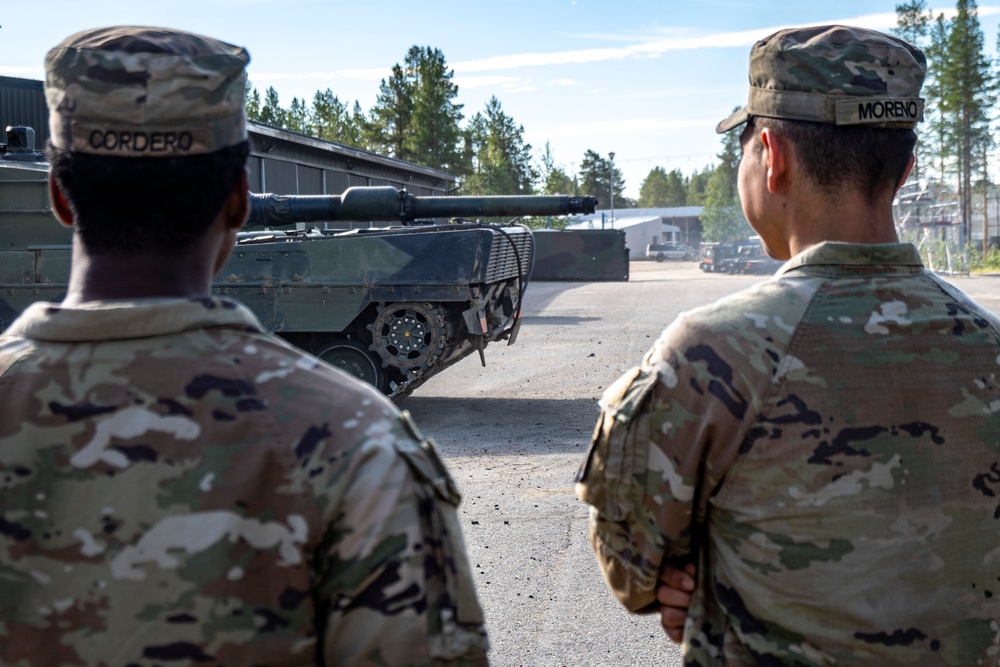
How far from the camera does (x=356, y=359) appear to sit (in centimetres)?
1103

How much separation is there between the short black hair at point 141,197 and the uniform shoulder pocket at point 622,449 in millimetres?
748

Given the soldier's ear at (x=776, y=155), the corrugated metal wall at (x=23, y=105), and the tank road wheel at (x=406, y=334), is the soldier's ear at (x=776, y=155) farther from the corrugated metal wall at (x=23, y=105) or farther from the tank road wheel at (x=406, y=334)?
the corrugated metal wall at (x=23, y=105)

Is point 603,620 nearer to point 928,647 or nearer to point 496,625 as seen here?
point 496,625

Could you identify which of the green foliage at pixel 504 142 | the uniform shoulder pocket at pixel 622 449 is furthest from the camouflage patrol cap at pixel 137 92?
the green foliage at pixel 504 142

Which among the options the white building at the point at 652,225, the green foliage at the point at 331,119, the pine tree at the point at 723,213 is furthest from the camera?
the white building at the point at 652,225

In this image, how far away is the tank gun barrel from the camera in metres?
11.3

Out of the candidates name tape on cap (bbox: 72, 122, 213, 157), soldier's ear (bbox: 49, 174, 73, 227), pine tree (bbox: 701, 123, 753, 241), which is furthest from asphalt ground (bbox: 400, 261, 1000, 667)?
pine tree (bbox: 701, 123, 753, 241)

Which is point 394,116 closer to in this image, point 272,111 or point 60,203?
point 272,111

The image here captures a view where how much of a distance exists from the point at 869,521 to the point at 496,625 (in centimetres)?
302

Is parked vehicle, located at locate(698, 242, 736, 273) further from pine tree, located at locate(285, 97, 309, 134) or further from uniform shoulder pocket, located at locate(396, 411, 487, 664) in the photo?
uniform shoulder pocket, located at locate(396, 411, 487, 664)

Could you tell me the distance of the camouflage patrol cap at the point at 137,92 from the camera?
4.65 ft

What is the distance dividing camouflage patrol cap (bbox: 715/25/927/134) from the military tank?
8.65m

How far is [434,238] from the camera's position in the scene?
35.4 feet

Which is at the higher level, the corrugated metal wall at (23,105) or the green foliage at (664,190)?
the green foliage at (664,190)
